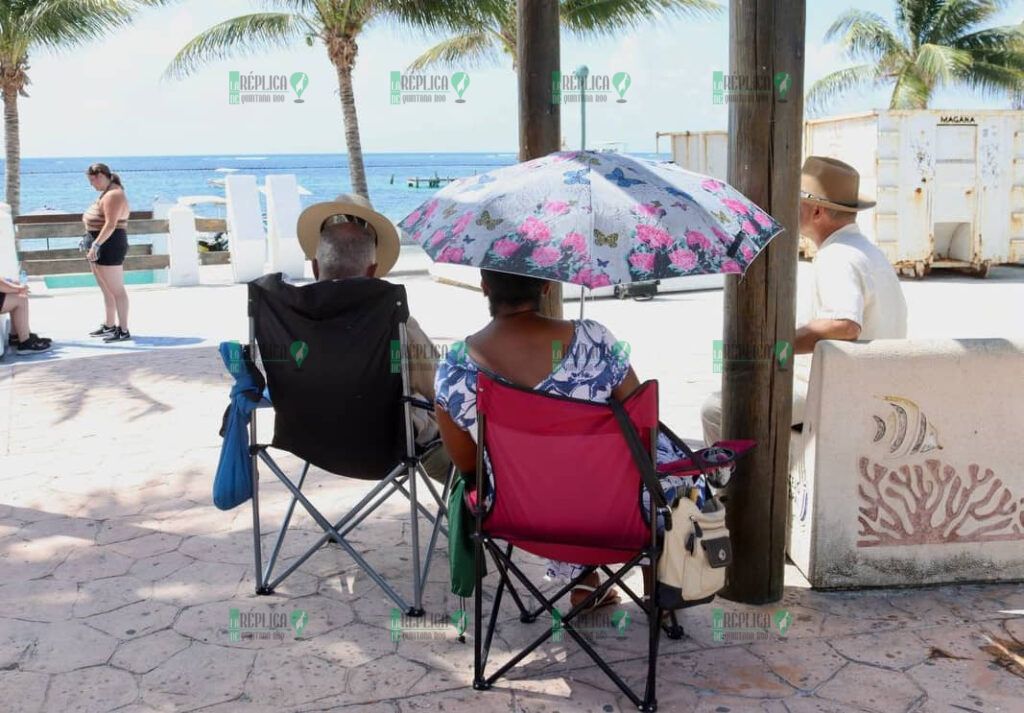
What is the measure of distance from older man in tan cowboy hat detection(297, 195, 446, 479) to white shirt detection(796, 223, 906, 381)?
1510 mm

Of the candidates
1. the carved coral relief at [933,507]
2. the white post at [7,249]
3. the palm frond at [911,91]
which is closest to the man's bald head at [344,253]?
the carved coral relief at [933,507]

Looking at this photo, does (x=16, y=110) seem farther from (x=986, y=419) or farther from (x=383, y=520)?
(x=986, y=419)

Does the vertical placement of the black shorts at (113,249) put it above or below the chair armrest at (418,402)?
above

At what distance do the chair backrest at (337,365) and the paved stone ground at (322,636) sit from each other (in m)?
0.61

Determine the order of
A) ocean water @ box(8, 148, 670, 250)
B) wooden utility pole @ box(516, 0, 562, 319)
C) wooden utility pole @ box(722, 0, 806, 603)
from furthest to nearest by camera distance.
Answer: ocean water @ box(8, 148, 670, 250) < wooden utility pole @ box(516, 0, 562, 319) < wooden utility pole @ box(722, 0, 806, 603)

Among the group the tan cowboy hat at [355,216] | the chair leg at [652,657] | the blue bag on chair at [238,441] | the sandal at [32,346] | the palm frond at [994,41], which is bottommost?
the chair leg at [652,657]

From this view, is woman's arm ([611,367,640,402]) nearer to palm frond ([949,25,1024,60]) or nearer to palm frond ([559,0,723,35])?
palm frond ([559,0,723,35])

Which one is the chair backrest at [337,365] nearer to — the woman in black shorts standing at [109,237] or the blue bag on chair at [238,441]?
the blue bag on chair at [238,441]

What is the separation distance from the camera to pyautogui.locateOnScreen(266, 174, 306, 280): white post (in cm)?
1529

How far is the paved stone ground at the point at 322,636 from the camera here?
123 inches

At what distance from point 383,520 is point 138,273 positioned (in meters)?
14.7

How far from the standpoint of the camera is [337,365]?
3611mm

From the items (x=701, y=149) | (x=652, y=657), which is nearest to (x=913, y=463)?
(x=652, y=657)


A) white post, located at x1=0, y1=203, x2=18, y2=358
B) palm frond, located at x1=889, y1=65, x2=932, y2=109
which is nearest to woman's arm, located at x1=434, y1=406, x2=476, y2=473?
white post, located at x1=0, y1=203, x2=18, y2=358
